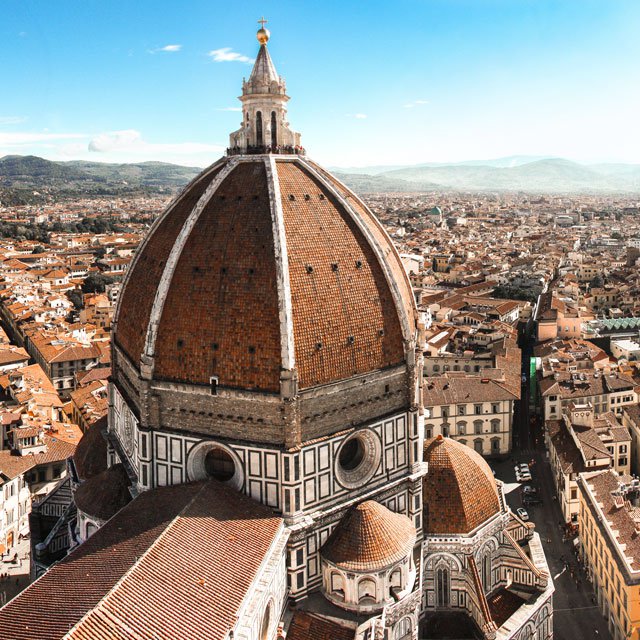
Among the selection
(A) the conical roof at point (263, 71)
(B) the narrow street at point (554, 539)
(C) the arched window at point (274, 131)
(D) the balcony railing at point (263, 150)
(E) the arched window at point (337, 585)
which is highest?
(A) the conical roof at point (263, 71)

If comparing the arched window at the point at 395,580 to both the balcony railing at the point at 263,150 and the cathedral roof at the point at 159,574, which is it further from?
the balcony railing at the point at 263,150

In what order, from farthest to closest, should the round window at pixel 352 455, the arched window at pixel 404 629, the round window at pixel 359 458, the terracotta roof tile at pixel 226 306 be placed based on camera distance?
1. the round window at pixel 352 455
2. the round window at pixel 359 458
3. the arched window at pixel 404 629
4. the terracotta roof tile at pixel 226 306

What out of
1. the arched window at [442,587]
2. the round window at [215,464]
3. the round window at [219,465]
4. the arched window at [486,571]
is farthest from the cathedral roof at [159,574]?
the arched window at [486,571]

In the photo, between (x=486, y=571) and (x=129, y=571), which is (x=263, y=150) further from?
(x=486, y=571)

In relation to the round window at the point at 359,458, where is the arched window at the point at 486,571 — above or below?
below

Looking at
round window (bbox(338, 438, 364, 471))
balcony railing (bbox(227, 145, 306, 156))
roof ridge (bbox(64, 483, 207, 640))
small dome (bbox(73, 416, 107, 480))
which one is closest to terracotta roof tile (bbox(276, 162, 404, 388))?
balcony railing (bbox(227, 145, 306, 156))

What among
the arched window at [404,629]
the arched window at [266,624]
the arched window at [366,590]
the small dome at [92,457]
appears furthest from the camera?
the small dome at [92,457]

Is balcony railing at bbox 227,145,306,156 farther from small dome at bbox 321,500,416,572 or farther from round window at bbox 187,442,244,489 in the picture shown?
small dome at bbox 321,500,416,572
